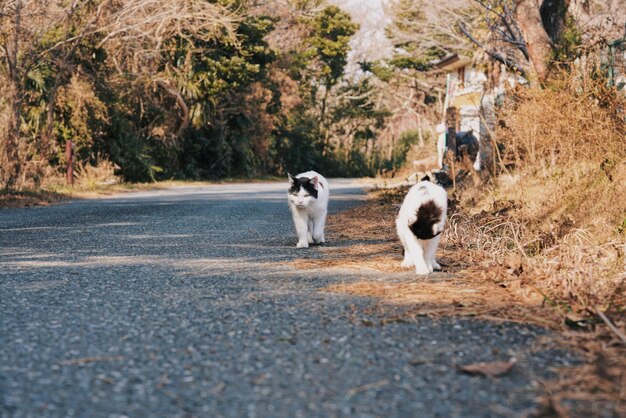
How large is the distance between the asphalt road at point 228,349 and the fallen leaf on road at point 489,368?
38 millimetres

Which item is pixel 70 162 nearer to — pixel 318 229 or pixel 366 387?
pixel 318 229

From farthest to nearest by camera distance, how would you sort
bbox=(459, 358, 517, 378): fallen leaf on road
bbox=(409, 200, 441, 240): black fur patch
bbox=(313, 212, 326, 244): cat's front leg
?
1. bbox=(313, 212, 326, 244): cat's front leg
2. bbox=(409, 200, 441, 240): black fur patch
3. bbox=(459, 358, 517, 378): fallen leaf on road

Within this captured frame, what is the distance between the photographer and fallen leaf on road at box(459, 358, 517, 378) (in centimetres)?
307

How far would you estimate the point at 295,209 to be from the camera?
7.62 m

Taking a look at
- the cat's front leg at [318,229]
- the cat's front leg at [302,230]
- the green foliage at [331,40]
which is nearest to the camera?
the cat's front leg at [302,230]

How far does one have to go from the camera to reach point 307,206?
755cm

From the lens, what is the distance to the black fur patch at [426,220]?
559cm

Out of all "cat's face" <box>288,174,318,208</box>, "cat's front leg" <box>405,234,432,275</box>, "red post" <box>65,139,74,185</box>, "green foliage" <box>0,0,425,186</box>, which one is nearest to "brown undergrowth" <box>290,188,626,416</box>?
"cat's front leg" <box>405,234,432,275</box>

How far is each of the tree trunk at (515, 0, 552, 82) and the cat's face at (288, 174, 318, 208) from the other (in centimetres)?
576

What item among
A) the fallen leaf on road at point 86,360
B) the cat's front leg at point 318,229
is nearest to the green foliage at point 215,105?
the cat's front leg at point 318,229

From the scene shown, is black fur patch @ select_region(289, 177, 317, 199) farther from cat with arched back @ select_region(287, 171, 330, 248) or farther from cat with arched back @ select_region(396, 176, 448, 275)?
cat with arched back @ select_region(396, 176, 448, 275)

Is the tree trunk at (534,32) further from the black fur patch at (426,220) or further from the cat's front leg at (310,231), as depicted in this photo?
the black fur patch at (426,220)

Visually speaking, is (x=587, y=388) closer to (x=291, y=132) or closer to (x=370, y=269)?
(x=370, y=269)

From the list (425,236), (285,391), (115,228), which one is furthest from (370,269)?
(115,228)
